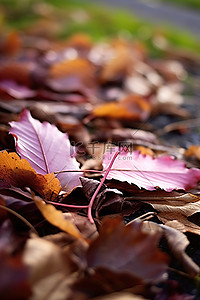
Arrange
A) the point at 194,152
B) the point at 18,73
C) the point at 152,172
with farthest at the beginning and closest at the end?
the point at 18,73
the point at 194,152
the point at 152,172

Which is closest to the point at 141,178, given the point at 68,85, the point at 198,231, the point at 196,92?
the point at 198,231

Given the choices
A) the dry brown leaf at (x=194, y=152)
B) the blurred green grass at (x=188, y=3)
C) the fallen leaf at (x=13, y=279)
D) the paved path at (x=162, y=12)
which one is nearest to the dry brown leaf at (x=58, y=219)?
the fallen leaf at (x=13, y=279)

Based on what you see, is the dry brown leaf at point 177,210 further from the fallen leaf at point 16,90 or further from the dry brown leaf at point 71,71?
the dry brown leaf at point 71,71

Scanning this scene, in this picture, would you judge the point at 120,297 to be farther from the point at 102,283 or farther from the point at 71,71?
the point at 71,71

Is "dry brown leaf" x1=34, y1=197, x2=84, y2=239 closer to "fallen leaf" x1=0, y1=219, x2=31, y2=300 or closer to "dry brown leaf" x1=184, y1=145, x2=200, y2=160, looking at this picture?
"fallen leaf" x1=0, y1=219, x2=31, y2=300

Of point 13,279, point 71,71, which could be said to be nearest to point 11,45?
point 71,71

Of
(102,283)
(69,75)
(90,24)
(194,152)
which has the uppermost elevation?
(102,283)

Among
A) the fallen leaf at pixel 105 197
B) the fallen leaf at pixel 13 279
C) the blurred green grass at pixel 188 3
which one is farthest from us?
the blurred green grass at pixel 188 3

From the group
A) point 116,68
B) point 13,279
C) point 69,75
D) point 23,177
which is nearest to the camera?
point 13,279
